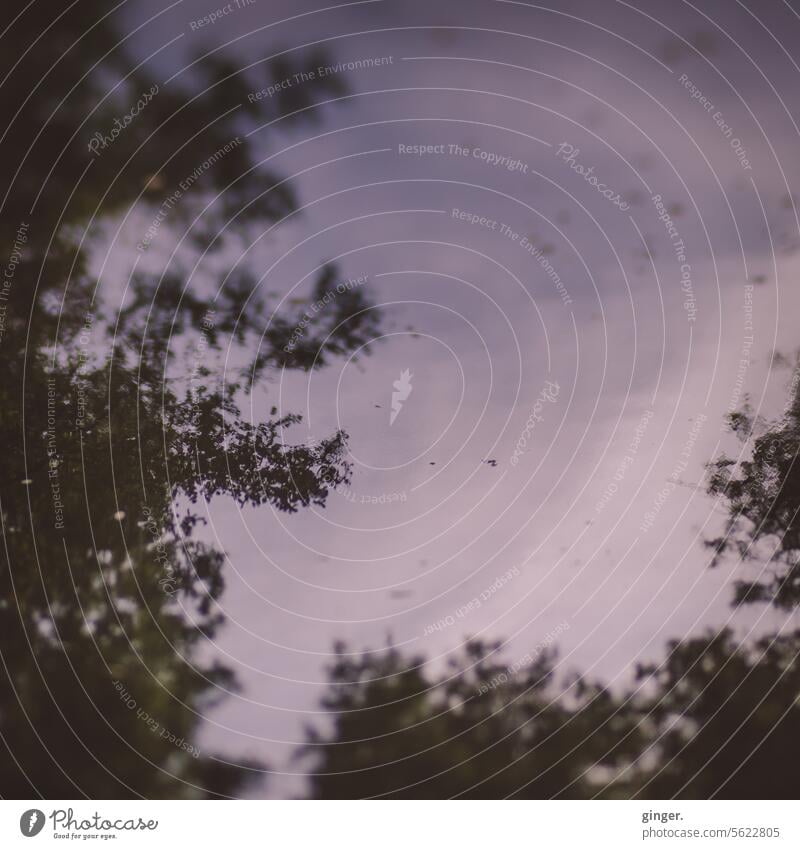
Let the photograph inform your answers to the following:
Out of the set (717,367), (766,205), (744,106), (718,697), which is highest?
(744,106)

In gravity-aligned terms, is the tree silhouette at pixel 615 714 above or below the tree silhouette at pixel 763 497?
below

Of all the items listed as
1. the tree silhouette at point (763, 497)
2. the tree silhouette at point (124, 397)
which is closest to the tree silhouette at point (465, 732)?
the tree silhouette at point (124, 397)

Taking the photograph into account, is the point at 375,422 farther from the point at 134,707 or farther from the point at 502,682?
the point at 134,707

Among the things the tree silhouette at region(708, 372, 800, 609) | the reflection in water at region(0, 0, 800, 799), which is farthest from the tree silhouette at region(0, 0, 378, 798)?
the tree silhouette at region(708, 372, 800, 609)

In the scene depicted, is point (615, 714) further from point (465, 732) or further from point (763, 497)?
point (763, 497)

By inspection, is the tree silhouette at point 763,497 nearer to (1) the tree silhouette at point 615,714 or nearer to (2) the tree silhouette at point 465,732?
(1) the tree silhouette at point 615,714

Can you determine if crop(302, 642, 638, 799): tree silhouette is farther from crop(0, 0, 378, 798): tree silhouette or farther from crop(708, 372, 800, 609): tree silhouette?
crop(708, 372, 800, 609): tree silhouette

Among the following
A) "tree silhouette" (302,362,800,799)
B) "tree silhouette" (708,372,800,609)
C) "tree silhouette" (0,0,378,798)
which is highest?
"tree silhouette" (0,0,378,798)

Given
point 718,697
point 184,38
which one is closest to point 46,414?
point 184,38

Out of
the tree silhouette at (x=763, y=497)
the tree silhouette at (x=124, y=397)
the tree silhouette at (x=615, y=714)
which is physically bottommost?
the tree silhouette at (x=615, y=714)
